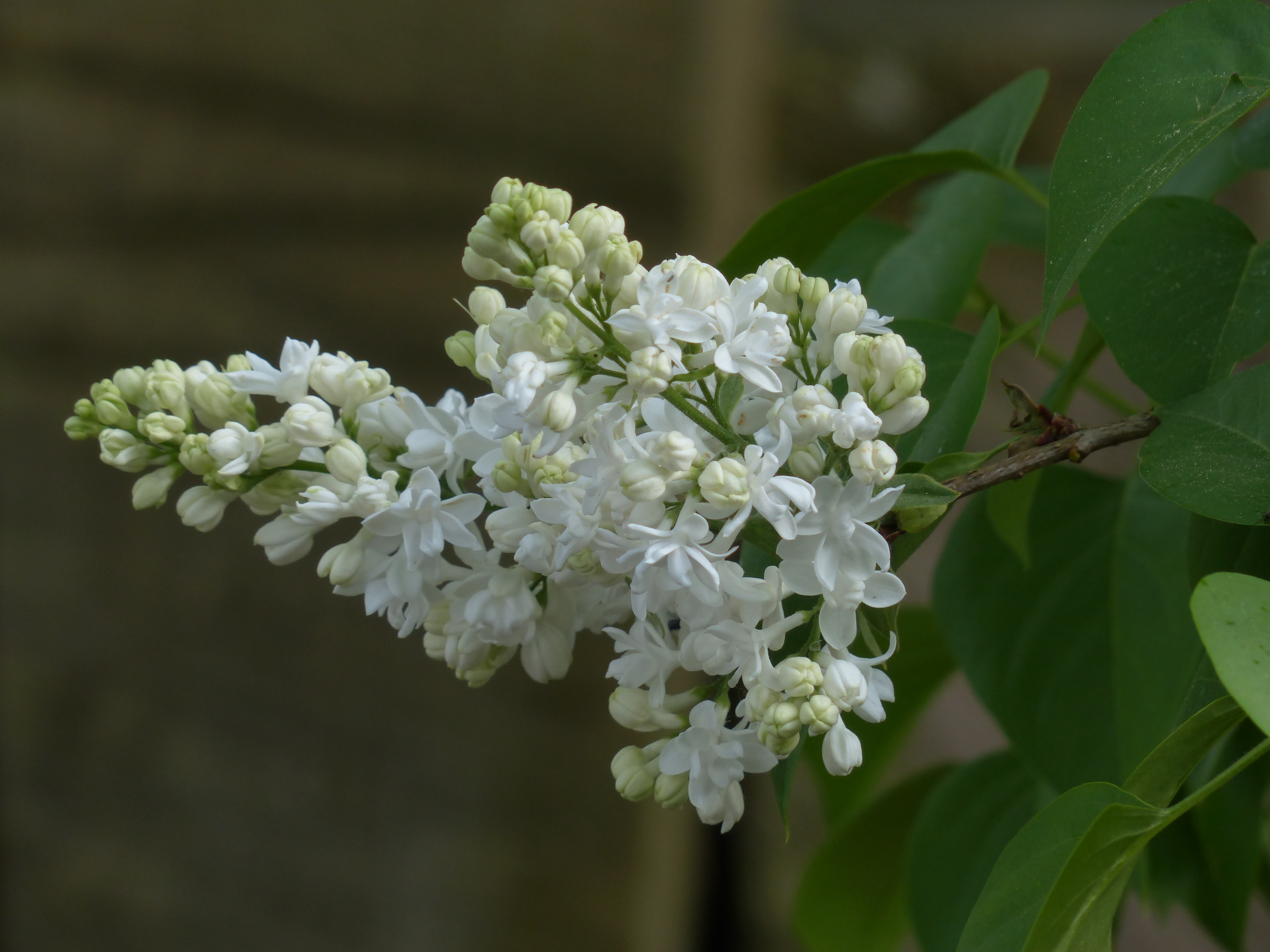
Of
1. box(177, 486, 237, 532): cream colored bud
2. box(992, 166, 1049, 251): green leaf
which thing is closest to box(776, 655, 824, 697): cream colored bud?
box(177, 486, 237, 532): cream colored bud

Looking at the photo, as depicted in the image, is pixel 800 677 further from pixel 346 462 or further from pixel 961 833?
pixel 961 833

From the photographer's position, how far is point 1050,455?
307 millimetres

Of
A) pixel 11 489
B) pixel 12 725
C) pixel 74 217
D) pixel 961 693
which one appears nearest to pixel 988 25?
pixel 961 693

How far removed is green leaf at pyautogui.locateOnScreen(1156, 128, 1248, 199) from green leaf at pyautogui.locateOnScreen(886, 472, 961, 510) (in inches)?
11.4

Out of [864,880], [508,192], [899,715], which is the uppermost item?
[508,192]

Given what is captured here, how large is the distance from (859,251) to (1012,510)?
0.63 feet

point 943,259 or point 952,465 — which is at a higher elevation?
point 943,259

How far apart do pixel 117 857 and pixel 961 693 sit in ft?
4.31

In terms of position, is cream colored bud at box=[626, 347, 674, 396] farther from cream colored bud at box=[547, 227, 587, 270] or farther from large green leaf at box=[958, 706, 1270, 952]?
large green leaf at box=[958, 706, 1270, 952]

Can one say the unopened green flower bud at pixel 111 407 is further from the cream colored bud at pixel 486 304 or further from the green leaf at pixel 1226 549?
the green leaf at pixel 1226 549

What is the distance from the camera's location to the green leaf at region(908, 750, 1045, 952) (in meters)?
0.55

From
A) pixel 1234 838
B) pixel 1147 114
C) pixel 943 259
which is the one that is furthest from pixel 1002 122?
pixel 1234 838

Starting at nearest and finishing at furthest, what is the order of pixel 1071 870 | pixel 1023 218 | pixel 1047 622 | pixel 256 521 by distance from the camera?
pixel 1071 870, pixel 1047 622, pixel 1023 218, pixel 256 521

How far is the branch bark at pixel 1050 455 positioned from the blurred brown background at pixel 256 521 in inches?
39.5
